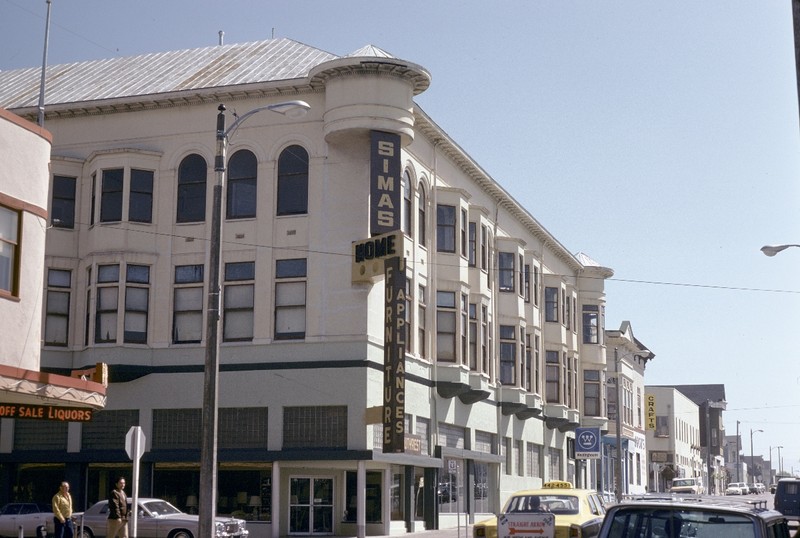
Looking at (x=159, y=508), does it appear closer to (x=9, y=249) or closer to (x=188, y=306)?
(x=9, y=249)

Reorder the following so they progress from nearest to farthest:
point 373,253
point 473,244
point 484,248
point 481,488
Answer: point 373,253
point 473,244
point 481,488
point 484,248

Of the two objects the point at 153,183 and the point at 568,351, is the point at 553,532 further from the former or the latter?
the point at 568,351

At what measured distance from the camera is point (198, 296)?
37750mm

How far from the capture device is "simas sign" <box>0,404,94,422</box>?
23.5 m

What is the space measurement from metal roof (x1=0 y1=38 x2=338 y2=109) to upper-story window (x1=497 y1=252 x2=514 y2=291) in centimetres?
1353

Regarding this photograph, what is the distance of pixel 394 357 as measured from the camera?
36.1 meters

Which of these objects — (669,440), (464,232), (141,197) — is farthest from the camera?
(669,440)

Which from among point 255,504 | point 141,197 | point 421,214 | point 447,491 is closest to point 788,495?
point 447,491

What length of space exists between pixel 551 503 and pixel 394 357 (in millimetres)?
13673

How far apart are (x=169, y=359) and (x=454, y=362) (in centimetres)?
1062

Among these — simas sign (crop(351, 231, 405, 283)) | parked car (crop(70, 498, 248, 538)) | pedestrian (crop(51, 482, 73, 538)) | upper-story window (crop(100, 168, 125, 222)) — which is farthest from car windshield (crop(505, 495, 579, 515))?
upper-story window (crop(100, 168, 125, 222))

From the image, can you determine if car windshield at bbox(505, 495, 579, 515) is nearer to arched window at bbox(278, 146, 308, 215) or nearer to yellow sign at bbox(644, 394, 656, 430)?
arched window at bbox(278, 146, 308, 215)

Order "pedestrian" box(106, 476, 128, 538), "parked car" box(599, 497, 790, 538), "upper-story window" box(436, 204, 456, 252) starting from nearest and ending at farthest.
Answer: "parked car" box(599, 497, 790, 538) < "pedestrian" box(106, 476, 128, 538) < "upper-story window" box(436, 204, 456, 252)

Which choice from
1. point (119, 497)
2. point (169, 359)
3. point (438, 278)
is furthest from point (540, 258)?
point (119, 497)
